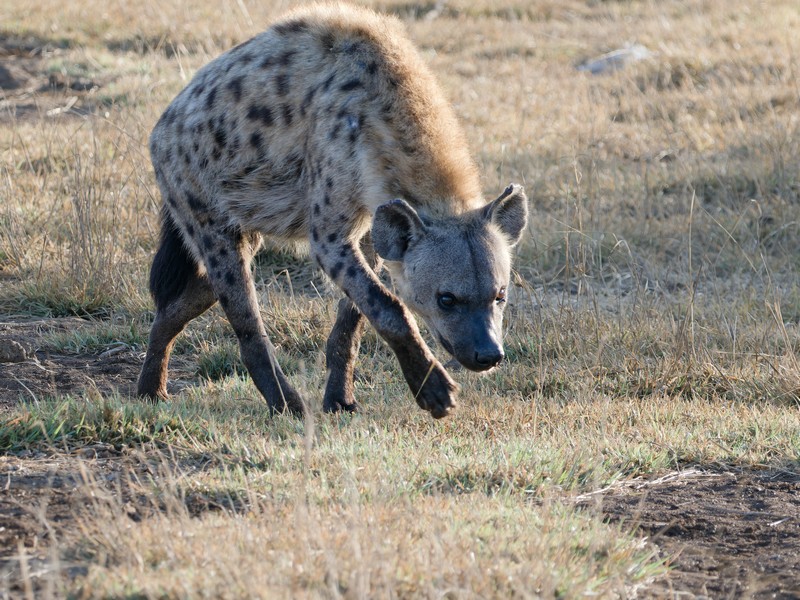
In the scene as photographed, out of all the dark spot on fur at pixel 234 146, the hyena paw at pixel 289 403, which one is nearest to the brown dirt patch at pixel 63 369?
the hyena paw at pixel 289 403

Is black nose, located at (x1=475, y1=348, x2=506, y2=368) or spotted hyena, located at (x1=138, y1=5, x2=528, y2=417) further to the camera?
spotted hyena, located at (x1=138, y1=5, x2=528, y2=417)

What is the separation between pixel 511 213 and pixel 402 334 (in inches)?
25.9

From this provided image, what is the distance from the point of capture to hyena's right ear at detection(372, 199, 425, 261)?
368 centimetres

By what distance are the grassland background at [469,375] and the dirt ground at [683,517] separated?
0.18ft

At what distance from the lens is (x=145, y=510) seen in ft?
9.14

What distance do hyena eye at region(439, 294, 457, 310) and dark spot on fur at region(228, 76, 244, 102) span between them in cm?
123

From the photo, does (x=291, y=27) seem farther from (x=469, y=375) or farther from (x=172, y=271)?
(x=469, y=375)

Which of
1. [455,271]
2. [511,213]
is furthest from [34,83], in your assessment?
[455,271]

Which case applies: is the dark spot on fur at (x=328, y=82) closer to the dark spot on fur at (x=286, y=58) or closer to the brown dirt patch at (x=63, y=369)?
the dark spot on fur at (x=286, y=58)

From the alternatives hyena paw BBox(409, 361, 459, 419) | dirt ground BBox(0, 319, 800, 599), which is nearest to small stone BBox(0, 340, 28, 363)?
dirt ground BBox(0, 319, 800, 599)

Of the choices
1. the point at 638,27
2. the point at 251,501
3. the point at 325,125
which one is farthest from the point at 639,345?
the point at 638,27

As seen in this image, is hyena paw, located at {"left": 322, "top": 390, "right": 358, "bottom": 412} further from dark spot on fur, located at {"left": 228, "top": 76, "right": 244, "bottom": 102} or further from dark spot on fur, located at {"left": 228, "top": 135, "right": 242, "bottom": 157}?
dark spot on fur, located at {"left": 228, "top": 76, "right": 244, "bottom": 102}

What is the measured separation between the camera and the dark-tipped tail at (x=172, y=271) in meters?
4.66

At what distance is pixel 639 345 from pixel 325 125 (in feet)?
6.32
